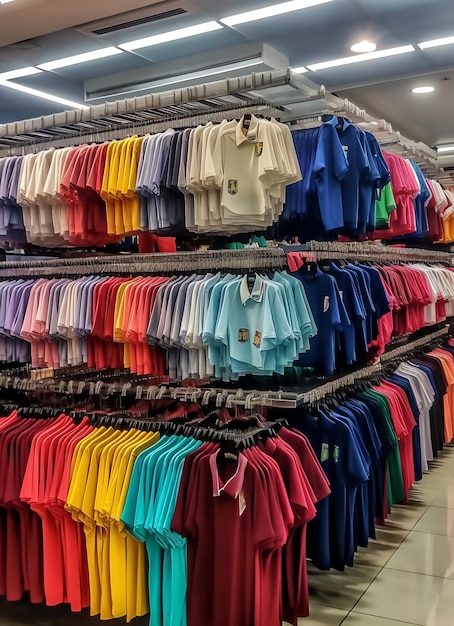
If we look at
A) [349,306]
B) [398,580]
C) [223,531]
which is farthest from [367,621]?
[349,306]

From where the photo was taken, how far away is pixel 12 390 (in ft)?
13.4

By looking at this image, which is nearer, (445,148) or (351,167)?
(351,167)

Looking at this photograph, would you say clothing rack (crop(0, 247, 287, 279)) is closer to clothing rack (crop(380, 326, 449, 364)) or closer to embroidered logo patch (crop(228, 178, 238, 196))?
embroidered logo patch (crop(228, 178, 238, 196))

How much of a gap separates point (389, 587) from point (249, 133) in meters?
2.63

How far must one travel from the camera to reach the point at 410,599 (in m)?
3.66

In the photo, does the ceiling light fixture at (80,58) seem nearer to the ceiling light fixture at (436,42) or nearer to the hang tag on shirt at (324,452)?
the ceiling light fixture at (436,42)

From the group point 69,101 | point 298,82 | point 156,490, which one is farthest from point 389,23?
point 156,490

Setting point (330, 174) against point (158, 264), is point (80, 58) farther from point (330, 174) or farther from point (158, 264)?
point (330, 174)

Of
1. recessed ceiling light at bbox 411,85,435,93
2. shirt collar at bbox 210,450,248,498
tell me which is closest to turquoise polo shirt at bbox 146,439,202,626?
shirt collar at bbox 210,450,248,498

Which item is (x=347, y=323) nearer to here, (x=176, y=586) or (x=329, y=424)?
(x=329, y=424)

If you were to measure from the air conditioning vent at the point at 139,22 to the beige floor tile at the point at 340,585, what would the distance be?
4.96 metres

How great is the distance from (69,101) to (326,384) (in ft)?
22.4

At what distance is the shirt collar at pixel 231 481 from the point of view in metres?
2.73

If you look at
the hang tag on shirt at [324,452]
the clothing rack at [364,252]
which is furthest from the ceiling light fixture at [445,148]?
the hang tag on shirt at [324,452]
